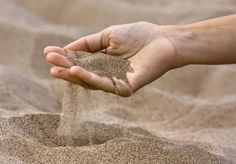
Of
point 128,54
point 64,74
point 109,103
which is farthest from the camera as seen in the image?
point 109,103

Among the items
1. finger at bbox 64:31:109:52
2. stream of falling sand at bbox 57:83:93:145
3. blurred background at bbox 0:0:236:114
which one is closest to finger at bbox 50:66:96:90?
stream of falling sand at bbox 57:83:93:145

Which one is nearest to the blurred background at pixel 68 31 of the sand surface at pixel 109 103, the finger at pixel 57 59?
the sand surface at pixel 109 103

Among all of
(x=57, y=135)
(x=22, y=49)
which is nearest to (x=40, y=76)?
(x=22, y=49)

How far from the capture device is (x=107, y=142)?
5.67 ft

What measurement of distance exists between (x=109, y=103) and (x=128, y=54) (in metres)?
0.64

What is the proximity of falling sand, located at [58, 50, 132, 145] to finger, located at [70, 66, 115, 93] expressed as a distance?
51 mm

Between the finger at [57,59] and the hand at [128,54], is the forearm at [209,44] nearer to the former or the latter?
the hand at [128,54]

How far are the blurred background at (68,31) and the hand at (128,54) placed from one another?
0.42 metres

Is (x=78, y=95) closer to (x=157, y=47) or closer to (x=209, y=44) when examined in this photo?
(x=157, y=47)

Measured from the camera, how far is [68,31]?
3.57 m

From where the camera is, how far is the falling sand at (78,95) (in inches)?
71.4

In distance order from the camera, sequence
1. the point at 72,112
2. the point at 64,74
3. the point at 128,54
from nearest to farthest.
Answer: the point at 64,74
the point at 72,112
the point at 128,54

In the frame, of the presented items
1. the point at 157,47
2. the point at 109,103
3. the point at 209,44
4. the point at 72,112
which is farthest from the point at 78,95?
the point at 109,103

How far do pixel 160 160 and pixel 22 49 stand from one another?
1656 mm
